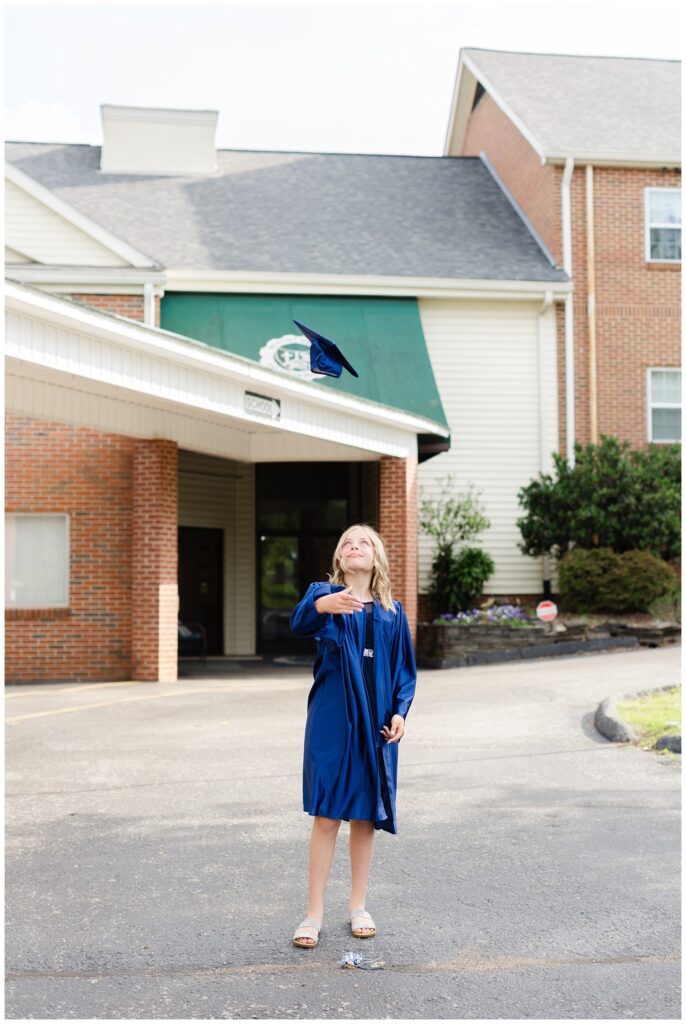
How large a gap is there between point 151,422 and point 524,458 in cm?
865

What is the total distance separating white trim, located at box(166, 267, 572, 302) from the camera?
19.3m

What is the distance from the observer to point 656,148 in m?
21.6

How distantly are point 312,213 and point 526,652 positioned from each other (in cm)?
1027

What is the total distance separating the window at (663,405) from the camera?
2153cm

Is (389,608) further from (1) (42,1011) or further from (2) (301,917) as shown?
(1) (42,1011)

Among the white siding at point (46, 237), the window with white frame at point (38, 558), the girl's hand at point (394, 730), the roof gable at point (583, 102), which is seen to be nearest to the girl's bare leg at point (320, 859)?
the girl's hand at point (394, 730)

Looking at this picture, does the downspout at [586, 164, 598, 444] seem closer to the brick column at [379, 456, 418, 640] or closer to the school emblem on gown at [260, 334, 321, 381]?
the brick column at [379, 456, 418, 640]

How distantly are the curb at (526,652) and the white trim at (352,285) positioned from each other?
22.1 feet

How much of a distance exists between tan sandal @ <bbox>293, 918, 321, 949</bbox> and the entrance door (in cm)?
1754

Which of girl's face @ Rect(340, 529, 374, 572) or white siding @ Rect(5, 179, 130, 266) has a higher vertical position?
white siding @ Rect(5, 179, 130, 266)

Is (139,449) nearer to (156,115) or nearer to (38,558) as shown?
(38,558)

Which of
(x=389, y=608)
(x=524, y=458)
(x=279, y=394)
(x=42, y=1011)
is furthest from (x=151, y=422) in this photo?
(x=42, y=1011)

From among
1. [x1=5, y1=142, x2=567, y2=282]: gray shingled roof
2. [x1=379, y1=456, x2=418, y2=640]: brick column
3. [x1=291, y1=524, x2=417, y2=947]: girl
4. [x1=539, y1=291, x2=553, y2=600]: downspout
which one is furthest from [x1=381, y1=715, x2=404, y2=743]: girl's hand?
[x1=539, y1=291, x2=553, y2=600]: downspout

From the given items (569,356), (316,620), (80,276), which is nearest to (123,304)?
(80,276)
